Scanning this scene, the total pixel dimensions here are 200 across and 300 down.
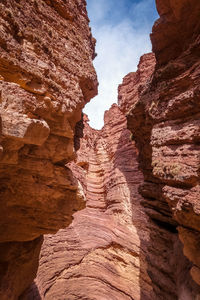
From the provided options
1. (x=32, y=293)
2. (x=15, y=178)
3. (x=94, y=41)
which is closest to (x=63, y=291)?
(x=32, y=293)

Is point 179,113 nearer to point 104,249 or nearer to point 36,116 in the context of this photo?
point 36,116

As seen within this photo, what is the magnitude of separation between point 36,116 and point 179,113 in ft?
14.8

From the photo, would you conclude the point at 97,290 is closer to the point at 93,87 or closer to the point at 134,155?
the point at 93,87

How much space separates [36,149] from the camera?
3.33 meters

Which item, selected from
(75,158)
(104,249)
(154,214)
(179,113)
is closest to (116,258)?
(104,249)

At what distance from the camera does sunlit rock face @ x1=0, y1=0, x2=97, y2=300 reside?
250 centimetres

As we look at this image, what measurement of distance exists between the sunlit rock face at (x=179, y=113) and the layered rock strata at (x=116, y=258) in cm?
271

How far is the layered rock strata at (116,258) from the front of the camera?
21.2 feet

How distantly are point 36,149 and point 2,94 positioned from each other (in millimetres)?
1365

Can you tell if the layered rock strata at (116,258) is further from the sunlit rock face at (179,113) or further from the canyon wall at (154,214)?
the sunlit rock face at (179,113)

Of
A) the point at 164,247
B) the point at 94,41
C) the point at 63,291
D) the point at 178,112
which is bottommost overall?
the point at 63,291

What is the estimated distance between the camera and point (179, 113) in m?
5.01

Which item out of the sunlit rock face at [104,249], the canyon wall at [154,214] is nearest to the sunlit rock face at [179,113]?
the canyon wall at [154,214]

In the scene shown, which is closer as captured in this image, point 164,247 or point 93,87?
point 93,87
